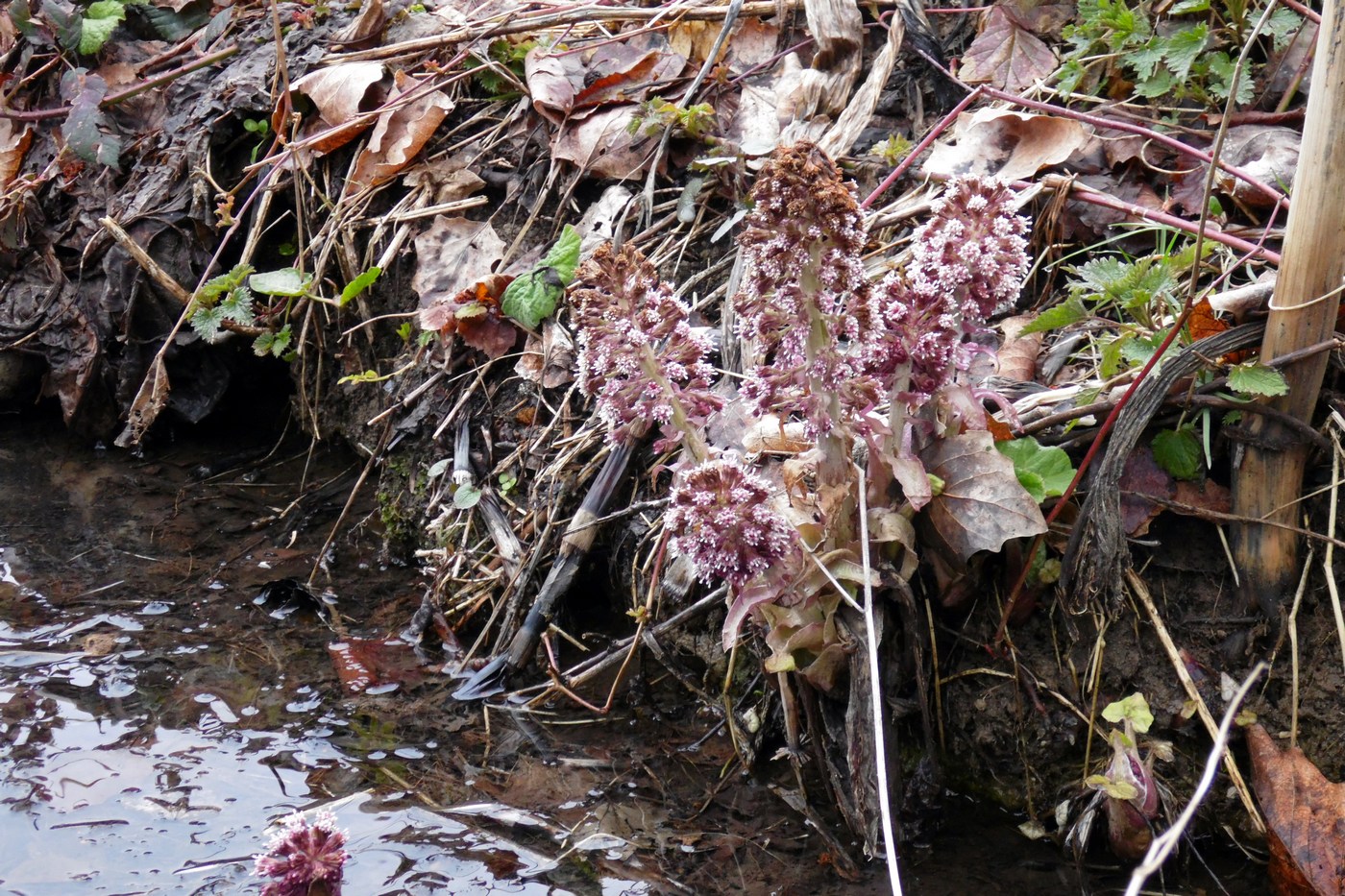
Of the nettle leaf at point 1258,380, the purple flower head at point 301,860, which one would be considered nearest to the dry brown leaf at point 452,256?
the purple flower head at point 301,860

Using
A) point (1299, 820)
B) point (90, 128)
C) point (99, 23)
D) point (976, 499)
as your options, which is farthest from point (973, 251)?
point (99, 23)

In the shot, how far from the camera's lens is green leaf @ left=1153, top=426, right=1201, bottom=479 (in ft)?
6.75

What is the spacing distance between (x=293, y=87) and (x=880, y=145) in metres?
2.14

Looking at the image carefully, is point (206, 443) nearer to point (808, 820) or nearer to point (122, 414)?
point (122, 414)

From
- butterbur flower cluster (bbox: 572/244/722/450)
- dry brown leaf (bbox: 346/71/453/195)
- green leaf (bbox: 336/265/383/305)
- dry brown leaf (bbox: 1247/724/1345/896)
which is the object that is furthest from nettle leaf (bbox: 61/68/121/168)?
dry brown leaf (bbox: 1247/724/1345/896)

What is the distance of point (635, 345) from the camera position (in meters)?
1.83

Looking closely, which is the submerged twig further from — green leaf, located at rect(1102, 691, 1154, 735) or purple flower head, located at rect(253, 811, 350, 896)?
green leaf, located at rect(1102, 691, 1154, 735)

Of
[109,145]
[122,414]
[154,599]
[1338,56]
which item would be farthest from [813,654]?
[109,145]

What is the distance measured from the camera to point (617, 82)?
337cm

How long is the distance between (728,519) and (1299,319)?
1.09 meters

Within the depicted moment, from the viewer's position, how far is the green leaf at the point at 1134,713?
1880mm

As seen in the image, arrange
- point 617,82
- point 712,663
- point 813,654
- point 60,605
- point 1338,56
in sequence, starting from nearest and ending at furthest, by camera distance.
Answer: point 1338,56, point 813,654, point 712,663, point 60,605, point 617,82

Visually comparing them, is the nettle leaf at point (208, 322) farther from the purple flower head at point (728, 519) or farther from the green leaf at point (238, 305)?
the purple flower head at point (728, 519)

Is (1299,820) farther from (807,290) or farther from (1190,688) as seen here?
(807,290)
